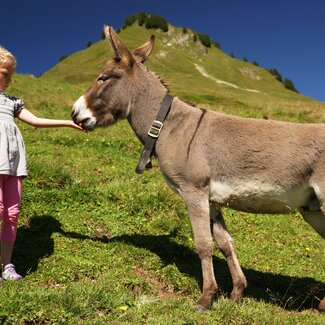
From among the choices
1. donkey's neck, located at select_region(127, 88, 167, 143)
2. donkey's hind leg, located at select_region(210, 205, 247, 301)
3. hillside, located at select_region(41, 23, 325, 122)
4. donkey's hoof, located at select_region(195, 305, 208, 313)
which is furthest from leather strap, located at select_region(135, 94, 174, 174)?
hillside, located at select_region(41, 23, 325, 122)

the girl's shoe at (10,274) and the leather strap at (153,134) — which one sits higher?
the leather strap at (153,134)

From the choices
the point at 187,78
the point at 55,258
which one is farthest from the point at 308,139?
the point at 187,78

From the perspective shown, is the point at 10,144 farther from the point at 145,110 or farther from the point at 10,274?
the point at 145,110

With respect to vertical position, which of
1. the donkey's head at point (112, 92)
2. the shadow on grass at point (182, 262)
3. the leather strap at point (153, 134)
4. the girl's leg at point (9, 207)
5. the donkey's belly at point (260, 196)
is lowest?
the shadow on grass at point (182, 262)

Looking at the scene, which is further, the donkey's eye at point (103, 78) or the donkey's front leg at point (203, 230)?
the donkey's eye at point (103, 78)

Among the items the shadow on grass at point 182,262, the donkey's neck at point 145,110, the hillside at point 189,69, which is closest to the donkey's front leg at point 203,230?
the shadow on grass at point 182,262

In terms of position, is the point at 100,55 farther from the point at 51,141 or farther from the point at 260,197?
the point at 260,197

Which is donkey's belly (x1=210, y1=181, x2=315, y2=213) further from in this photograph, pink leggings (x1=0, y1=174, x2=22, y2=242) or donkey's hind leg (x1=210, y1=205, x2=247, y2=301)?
pink leggings (x1=0, y1=174, x2=22, y2=242)

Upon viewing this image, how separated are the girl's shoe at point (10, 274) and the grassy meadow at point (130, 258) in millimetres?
144

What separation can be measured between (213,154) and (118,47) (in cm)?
195

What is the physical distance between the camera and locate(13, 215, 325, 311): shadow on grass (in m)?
5.80

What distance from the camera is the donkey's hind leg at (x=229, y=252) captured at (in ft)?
18.1

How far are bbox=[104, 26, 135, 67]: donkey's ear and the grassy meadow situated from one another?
280cm

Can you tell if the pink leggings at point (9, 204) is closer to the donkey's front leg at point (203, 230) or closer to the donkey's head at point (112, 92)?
the donkey's head at point (112, 92)
